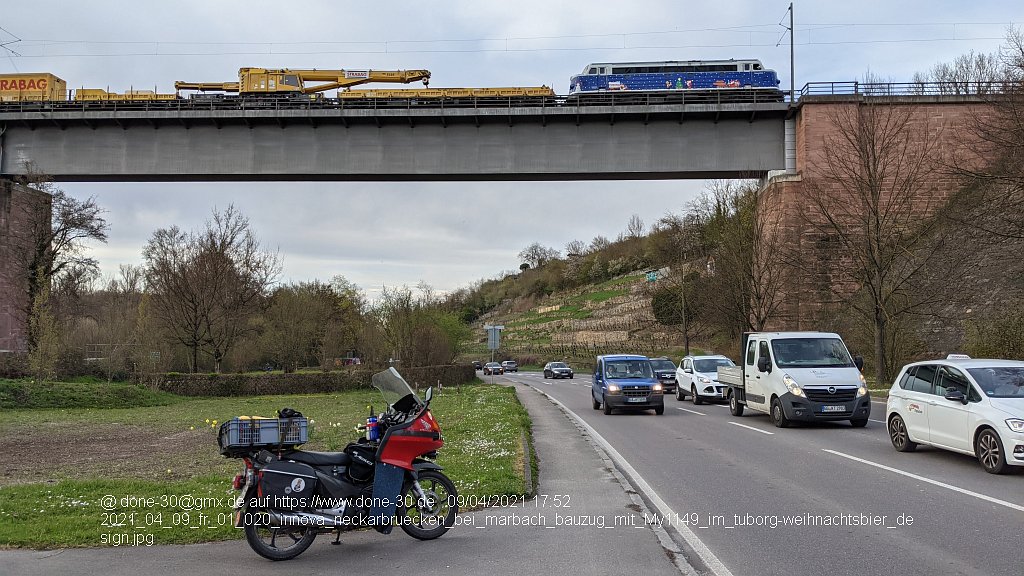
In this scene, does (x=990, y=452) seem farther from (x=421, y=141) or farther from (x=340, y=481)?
(x=421, y=141)

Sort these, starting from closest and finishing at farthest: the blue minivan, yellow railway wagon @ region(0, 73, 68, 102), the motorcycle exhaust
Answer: the motorcycle exhaust, the blue minivan, yellow railway wagon @ region(0, 73, 68, 102)

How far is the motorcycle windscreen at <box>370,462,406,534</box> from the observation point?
22.9ft

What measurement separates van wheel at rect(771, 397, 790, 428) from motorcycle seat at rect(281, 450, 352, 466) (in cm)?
1313

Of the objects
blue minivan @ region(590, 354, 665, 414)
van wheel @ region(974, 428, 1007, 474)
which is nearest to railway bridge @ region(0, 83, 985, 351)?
blue minivan @ region(590, 354, 665, 414)

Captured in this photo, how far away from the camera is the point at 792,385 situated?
17.5 m

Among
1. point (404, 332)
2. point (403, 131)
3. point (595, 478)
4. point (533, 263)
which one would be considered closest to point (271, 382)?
point (404, 332)

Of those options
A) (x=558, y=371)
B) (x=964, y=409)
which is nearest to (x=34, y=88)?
(x=558, y=371)

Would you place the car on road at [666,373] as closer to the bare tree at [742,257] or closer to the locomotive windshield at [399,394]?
the bare tree at [742,257]

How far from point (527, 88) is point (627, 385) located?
1917 cm

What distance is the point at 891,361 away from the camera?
3123 cm

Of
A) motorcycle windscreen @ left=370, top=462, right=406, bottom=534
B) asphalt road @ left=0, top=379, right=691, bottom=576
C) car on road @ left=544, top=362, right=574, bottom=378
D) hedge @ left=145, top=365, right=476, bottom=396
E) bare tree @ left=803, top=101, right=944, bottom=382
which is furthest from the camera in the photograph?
car on road @ left=544, top=362, right=574, bottom=378

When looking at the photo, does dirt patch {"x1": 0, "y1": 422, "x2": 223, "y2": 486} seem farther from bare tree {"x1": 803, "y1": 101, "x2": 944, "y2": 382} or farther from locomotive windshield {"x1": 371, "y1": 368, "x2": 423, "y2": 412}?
bare tree {"x1": 803, "y1": 101, "x2": 944, "y2": 382}

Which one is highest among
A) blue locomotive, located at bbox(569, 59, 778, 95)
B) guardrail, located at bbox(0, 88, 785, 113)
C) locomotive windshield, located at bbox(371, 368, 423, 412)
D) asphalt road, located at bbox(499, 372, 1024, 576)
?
blue locomotive, located at bbox(569, 59, 778, 95)

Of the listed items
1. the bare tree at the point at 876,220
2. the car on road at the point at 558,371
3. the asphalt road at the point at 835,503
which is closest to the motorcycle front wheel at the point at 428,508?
the asphalt road at the point at 835,503
